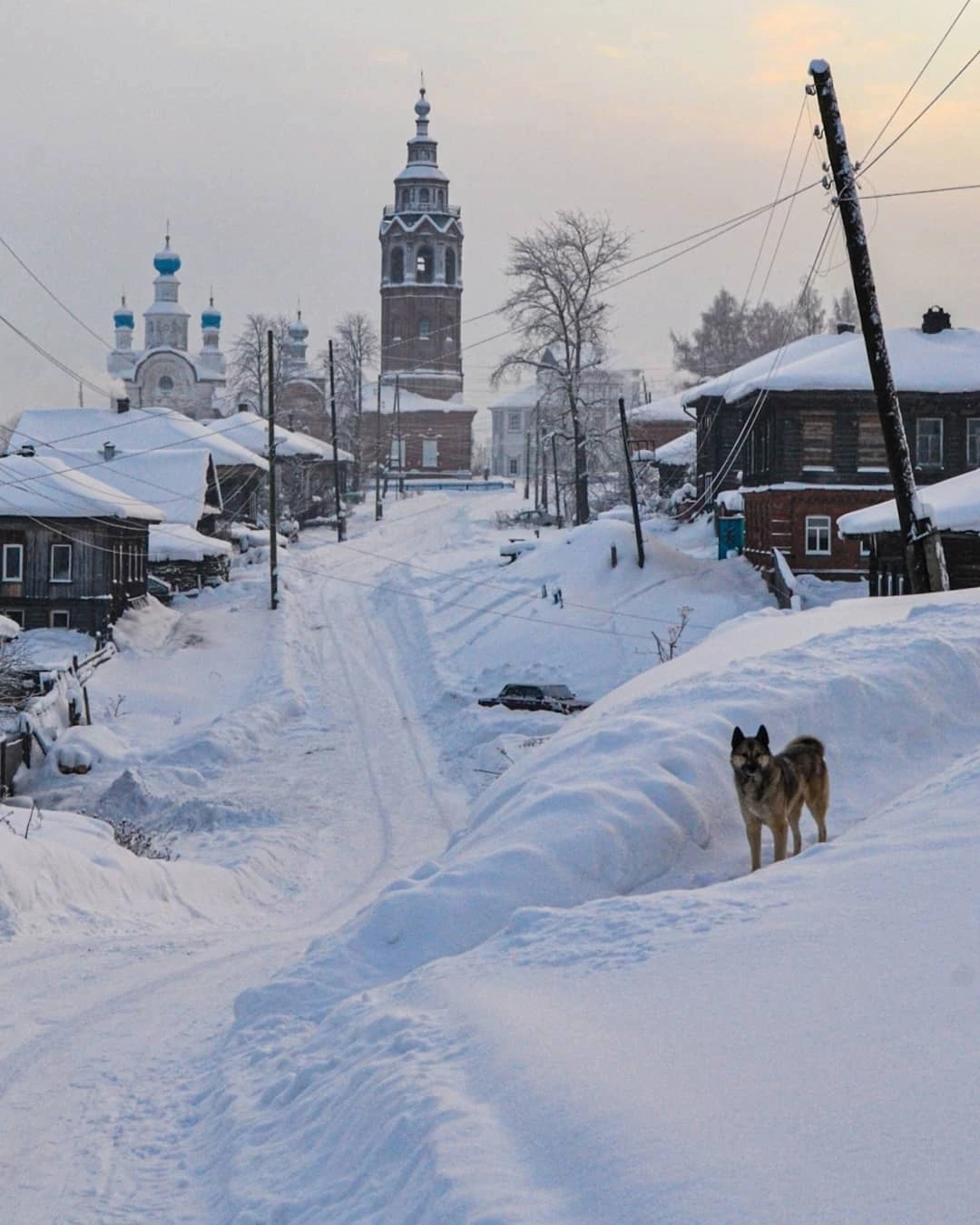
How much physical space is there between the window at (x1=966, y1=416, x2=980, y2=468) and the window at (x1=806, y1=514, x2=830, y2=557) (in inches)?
173

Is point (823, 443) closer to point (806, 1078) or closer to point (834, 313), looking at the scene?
point (806, 1078)

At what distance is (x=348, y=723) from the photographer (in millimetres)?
35062

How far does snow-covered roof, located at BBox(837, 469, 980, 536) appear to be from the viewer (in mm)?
27969

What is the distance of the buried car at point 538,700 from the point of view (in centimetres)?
3291

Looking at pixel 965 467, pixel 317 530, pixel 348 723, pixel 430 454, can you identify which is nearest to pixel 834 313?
pixel 430 454

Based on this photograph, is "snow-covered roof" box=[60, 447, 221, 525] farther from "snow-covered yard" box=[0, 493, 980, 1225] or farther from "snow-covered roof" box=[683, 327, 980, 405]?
"snow-covered yard" box=[0, 493, 980, 1225]

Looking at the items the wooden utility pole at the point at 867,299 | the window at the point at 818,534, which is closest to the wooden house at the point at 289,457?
the window at the point at 818,534

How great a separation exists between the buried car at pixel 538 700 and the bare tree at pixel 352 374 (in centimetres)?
6707

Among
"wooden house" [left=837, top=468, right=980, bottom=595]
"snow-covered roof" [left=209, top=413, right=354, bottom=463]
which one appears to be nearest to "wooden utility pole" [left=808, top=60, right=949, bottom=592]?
"wooden house" [left=837, top=468, right=980, bottom=595]

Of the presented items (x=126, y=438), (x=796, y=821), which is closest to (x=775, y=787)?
(x=796, y=821)

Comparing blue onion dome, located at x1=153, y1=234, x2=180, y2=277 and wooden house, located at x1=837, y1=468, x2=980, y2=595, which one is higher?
blue onion dome, located at x1=153, y1=234, x2=180, y2=277

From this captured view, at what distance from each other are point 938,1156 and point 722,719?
873 centimetres

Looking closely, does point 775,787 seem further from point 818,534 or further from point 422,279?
point 422,279

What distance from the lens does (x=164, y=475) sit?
2376 inches
